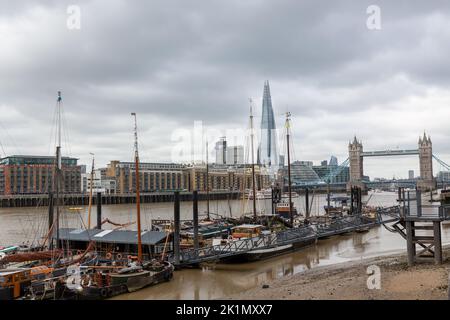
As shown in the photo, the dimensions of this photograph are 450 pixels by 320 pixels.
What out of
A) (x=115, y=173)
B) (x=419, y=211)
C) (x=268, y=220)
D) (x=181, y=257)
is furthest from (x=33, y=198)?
(x=419, y=211)

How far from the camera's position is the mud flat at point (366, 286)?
53.7ft

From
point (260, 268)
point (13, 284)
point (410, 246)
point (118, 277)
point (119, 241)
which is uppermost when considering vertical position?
point (410, 246)

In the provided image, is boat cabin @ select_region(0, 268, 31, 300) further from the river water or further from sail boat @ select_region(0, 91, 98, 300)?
the river water

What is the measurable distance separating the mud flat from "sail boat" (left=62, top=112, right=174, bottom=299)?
561 centimetres

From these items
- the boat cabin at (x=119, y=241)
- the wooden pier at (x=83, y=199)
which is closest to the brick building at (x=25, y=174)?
the wooden pier at (x=83, y=199)

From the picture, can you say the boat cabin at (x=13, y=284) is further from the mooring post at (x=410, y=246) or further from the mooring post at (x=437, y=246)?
the mooring post at (x=437, y=246)

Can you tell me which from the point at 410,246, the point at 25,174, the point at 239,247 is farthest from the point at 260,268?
the point at 25,174

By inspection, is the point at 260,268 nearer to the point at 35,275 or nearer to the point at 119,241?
the point at 119,241

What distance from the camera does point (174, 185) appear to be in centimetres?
18750

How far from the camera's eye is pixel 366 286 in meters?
18.9

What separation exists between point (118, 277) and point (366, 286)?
40.2 feet

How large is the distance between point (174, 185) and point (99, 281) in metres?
166

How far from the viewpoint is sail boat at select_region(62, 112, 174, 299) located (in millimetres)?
21328
